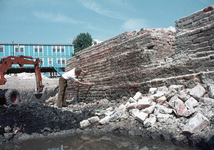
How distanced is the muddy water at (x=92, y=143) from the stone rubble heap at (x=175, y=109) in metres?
0.42

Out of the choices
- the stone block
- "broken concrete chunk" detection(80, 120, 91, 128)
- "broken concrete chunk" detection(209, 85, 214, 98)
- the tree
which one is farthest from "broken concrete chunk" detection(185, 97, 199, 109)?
the tree

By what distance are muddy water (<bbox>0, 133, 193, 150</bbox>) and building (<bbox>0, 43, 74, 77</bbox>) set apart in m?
25.7

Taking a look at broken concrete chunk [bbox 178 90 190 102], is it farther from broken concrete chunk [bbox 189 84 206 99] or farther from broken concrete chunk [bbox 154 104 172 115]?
broken concrete chunk [bbox 154 104 172 115]

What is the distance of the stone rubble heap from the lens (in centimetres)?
268

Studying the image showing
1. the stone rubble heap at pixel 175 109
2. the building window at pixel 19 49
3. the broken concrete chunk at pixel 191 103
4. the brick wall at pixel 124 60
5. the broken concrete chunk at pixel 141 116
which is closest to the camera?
the stone rubble heap at pixel 175 109

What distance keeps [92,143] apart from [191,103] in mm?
1916

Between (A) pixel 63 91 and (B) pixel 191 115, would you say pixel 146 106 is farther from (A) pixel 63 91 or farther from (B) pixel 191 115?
(A) pixel 63 91

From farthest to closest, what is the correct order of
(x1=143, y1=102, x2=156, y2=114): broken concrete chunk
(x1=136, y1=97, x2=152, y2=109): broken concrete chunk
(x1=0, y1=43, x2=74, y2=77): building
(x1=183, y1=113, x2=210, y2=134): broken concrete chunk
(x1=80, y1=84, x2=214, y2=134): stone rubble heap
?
(x1=0, y1=43, x2=74, y2=77): building < (x1=136, y1=97, x2=152, y2=109): broken concrete chunk < (x1=143, y1=102, x2=156, y2=114): broken concrete chunk < (x1=80, y1=84, x2=214, y2=134): stone rubble heap < (x1=183, y1=113, x2=210, y2=134): broken concrete chunk

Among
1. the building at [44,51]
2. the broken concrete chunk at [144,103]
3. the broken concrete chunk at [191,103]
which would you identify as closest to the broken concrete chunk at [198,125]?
the broken concrete chunk at [191,103]

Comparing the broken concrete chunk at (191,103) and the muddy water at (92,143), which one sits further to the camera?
the broken concrete chunk at (191,103)

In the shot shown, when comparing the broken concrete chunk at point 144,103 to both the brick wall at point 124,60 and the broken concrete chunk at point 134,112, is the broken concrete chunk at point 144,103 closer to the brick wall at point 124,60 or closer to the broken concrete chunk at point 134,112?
the broken concrete chunk at point 134,112

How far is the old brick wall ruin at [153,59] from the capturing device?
13.7ft

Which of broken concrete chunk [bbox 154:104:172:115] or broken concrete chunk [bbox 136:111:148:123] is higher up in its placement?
broken concrete chunk [bbox 154:104:172:115]

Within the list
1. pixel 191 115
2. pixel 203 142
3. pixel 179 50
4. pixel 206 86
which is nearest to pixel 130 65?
pixel 179 50
